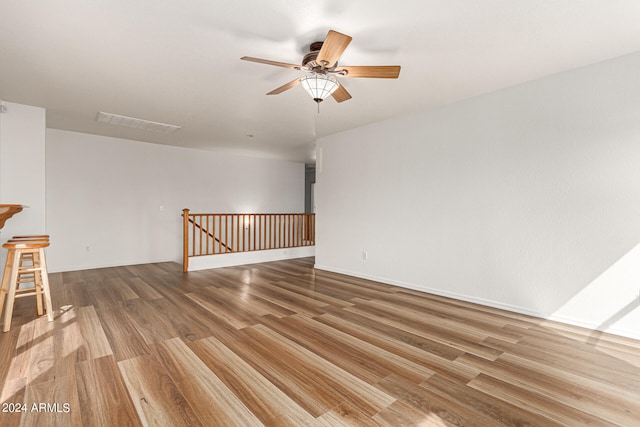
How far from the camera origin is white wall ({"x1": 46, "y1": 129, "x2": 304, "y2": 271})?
5.57 metres

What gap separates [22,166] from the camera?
4.01 meters

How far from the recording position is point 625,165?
2.78 meters

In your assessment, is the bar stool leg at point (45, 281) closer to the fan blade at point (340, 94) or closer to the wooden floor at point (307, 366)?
the wooden floor at point (307, 366)

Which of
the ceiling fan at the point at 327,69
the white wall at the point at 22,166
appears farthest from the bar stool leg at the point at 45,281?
the ceiling fan at the point at 327,69

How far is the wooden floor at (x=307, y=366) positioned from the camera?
5.52 ft

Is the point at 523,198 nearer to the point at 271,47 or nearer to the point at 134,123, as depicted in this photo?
the point at 271,47

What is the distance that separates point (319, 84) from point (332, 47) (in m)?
0.53

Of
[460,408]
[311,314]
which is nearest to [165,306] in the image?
[311,314]

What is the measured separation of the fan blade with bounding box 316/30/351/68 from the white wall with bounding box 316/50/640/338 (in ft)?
7.68

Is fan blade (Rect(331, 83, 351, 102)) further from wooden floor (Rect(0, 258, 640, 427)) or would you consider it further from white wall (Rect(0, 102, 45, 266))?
white wall (Rect(0, 102, 45, 266))

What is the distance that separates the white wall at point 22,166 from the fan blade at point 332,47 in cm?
419

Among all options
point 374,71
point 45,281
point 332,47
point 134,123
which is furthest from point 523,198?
point 134,123

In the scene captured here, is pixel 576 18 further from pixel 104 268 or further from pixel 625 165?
pixel 104 268

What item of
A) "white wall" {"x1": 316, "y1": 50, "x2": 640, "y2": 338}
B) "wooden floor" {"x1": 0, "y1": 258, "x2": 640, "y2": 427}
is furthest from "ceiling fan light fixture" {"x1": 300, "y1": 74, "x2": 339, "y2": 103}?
"wooden floor" {"x1": 0, "y1": 258, "x2": 640, "y2": 427}
